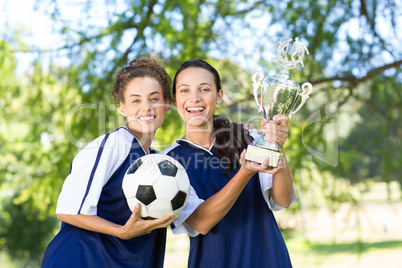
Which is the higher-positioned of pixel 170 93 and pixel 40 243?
pixel 170 93

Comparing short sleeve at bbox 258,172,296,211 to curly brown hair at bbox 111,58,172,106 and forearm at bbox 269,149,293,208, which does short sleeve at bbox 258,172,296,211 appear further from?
curly brown hair at bbox 111,58,172,106

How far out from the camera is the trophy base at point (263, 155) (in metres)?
1.81

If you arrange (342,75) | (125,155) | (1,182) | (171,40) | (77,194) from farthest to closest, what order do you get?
(1,182) → (342,75) → (171,40) → (125,155) → (77,194)

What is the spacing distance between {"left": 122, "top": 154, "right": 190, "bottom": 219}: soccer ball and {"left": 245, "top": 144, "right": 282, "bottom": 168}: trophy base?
0.33 m

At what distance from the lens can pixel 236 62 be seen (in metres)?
5.63

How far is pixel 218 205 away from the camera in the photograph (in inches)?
73.8

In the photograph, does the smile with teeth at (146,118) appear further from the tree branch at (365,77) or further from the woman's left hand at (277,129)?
the tree branch at (365,77)

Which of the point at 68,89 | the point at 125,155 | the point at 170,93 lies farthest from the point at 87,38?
the point at 125,155

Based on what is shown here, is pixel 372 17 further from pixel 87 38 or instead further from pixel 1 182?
pixel 1 182

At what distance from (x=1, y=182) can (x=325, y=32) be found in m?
6.84

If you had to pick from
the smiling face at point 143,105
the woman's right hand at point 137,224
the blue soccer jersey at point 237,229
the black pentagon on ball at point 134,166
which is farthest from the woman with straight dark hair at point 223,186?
the black pentagon on ball at point 134,166

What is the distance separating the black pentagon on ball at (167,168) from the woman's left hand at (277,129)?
0.45m

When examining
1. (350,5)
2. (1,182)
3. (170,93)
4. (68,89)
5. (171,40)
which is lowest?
(1,182)

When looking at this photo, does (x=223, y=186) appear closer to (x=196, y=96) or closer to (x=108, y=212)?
(x=196, y=96)
